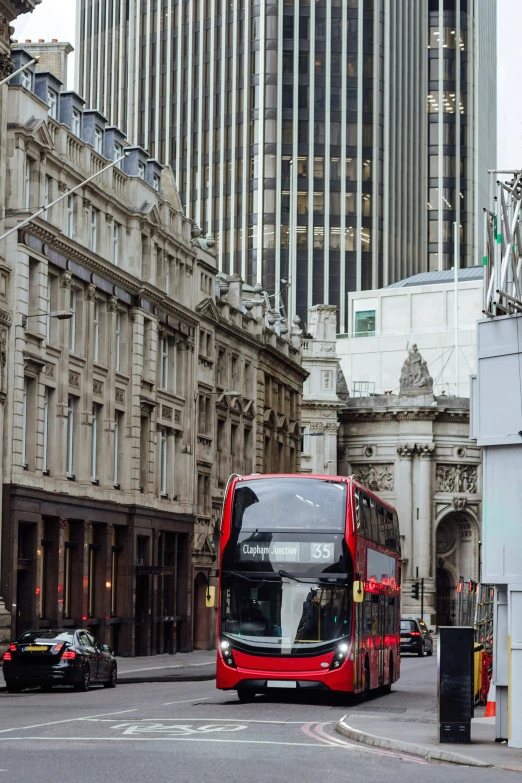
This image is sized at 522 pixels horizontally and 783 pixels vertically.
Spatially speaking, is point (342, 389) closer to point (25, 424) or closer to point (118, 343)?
point (118, 343)

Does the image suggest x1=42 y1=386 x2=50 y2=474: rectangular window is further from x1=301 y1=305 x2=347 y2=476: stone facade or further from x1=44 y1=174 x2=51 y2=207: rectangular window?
x1=301 y1=305 x2=347 y2=476: stone facade

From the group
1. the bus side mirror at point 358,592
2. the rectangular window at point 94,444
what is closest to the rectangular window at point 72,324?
the rectangular window at point 94,444

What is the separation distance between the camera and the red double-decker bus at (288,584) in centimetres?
3005

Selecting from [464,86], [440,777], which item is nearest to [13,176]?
[440,777]

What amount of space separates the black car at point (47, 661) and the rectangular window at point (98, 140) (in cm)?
2488

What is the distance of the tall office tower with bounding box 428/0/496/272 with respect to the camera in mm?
166250

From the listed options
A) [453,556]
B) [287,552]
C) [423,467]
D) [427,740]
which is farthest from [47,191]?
[453,556]

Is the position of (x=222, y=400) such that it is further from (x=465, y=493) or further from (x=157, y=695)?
(x=465, y=493)

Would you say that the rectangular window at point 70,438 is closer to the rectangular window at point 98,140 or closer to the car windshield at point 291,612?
the rectangular window at point 98,140

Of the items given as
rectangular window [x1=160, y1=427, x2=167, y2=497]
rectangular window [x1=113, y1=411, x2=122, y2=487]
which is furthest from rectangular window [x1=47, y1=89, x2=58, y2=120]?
rectangular window [x1=160, y1=427, x2=167, y2=497]

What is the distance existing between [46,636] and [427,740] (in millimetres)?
14333

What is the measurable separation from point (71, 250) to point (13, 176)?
4493mm

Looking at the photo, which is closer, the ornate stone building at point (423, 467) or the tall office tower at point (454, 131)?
the ornate stone building at point (423, 467)

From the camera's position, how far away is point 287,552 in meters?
30.2
